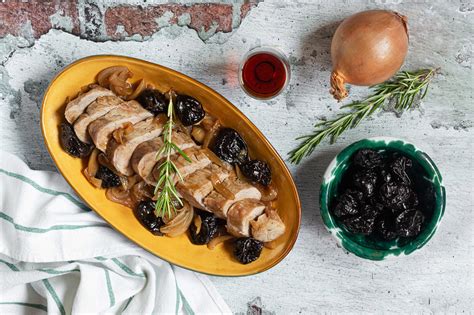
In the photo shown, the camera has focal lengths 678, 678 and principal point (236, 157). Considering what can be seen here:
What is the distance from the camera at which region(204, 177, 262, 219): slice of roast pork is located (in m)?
1.93

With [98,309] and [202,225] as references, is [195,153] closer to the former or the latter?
[202,225]

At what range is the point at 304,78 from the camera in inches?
81.7

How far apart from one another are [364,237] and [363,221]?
0.23ft

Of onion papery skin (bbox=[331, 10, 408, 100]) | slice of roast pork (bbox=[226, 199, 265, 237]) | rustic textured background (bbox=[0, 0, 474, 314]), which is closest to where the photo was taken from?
onion papery skin (bbox=[331, 10, 408, 100])

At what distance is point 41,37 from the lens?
2.11 metres

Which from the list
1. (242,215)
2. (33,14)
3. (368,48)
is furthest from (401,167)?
(33,14)

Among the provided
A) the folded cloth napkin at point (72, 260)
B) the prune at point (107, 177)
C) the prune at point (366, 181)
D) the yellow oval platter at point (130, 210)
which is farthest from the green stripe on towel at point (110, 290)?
the prune at point (366, 181)

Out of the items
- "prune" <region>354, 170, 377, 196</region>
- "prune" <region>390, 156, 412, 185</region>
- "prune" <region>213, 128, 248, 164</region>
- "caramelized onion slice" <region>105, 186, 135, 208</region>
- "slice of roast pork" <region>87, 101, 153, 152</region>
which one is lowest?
"caramelized onion slice" <region>105, 186, 135, 208</region>

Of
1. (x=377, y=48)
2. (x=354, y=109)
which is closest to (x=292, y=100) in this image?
(x=354, y=109)

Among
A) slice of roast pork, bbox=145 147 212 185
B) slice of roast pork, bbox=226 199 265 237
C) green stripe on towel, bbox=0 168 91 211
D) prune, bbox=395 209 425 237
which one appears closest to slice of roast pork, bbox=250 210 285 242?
slice of roast pork, bbox=226 199 265 237

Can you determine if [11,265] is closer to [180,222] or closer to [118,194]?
[118,194]

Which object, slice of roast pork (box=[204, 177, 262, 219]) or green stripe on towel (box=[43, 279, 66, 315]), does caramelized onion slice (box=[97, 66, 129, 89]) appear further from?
green stripe on towel (box=[43, 279, 66, 315])

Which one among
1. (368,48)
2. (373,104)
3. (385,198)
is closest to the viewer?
(368,48)

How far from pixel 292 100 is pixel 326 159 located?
212 millimetres
